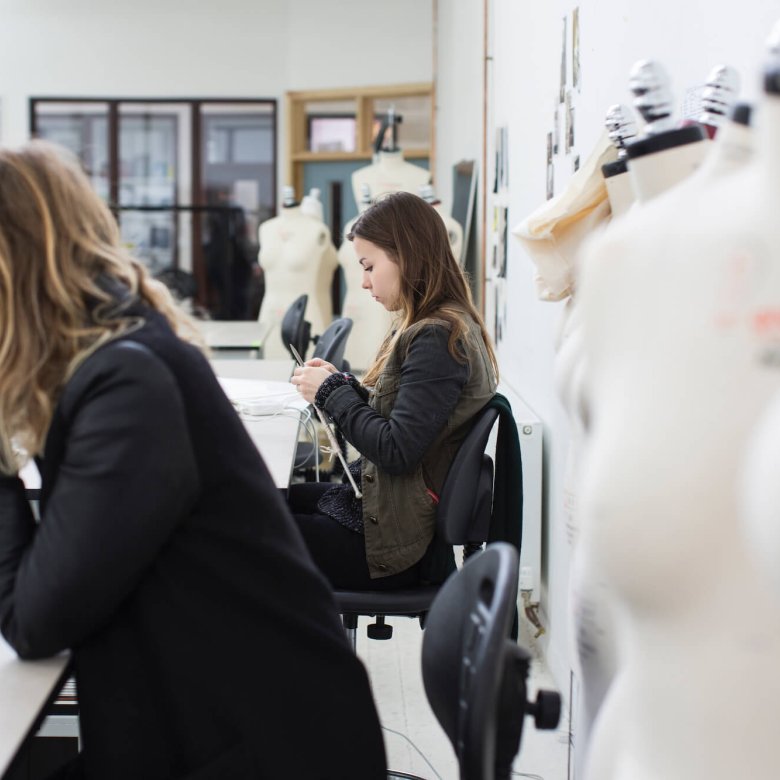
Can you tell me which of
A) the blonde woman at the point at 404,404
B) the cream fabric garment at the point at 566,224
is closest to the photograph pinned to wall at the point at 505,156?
the blonde woman at the point at 404,404

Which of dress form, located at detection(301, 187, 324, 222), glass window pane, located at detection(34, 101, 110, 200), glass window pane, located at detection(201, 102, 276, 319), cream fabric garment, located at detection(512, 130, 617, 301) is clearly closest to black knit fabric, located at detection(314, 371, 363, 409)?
cream fabric garment, located at detection(512, 130, 617, 301)

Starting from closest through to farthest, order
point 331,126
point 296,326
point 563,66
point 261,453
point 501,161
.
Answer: point 261,453 < point 563,66 < point 296,326 < point 501,161 < point 331,126

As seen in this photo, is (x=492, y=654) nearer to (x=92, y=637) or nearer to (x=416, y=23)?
(x=92, y=637)

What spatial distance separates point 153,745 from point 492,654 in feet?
1.30

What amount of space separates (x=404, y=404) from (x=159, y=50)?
767 cm

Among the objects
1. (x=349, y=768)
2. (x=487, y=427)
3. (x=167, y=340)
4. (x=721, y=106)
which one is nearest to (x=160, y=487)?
(x=167, y=340)

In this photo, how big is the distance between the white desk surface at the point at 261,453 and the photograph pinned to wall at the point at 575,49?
1.03m

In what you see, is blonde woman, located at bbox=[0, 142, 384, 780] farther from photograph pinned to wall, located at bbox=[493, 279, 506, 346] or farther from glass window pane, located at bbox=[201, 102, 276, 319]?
glass window pane, located at bbox=[201, 102, 276, 319]

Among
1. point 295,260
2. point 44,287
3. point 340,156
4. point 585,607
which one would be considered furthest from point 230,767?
point 340,156

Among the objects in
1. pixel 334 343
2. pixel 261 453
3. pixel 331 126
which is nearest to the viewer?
pixel 261 453

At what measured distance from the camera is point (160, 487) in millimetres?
1056

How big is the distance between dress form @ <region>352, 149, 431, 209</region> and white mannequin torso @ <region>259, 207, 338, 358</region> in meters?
0.48

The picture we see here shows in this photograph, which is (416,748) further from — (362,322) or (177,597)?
(362,322)

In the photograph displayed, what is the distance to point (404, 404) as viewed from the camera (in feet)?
6.42
